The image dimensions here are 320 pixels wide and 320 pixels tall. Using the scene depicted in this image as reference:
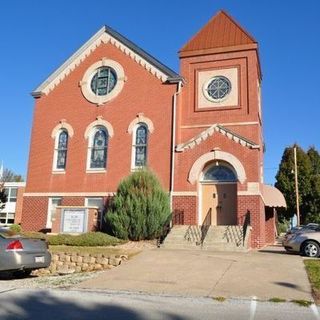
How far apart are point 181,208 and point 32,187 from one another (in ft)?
29.5

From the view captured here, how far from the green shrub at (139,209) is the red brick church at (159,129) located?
1.63 meters

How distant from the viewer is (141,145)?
81.0 ft

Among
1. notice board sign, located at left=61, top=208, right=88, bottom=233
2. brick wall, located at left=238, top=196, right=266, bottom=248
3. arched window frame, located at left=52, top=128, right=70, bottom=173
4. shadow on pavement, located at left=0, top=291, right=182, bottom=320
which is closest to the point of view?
shadow on pavement, located at left=0, top=291, right=182, bottom=320

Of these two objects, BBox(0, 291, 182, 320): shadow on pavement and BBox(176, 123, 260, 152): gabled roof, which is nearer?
BBox(0, 291, 182, 320): shadow on pavement

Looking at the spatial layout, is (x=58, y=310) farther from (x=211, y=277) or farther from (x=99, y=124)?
(x=99, y=124)

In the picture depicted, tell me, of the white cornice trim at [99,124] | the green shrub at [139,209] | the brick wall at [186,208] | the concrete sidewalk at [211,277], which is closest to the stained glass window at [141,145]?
the white cornice trim at [99,124]

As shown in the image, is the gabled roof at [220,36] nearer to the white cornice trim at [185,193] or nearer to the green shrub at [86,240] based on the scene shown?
the white cornice trim at [185,193]

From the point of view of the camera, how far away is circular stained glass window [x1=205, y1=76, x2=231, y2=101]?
24609 mm

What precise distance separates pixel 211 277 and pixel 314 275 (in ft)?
9.02

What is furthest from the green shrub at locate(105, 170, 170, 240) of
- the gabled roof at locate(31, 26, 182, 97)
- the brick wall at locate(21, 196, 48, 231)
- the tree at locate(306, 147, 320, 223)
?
the tree at locate(306, 147, 320, 223)

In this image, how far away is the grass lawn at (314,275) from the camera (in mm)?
9877

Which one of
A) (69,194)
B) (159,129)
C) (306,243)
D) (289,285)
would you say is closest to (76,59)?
(159,129)

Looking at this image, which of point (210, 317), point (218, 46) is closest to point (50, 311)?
point (210, 317)

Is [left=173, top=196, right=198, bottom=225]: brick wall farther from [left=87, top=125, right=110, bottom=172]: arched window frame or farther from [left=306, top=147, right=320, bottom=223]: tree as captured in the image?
[left=306, top=147, right=320, bottom=223]: tree
